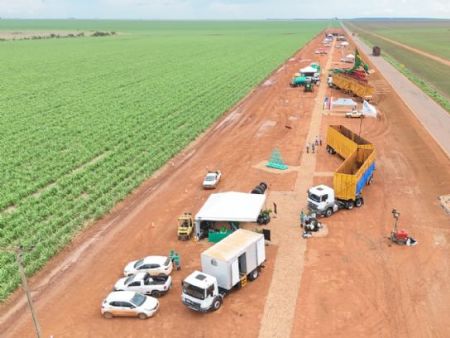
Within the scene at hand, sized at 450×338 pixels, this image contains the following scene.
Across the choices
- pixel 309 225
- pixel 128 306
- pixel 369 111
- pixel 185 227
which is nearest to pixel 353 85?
pixel 369 111

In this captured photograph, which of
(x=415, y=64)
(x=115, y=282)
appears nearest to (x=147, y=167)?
(x=115, y=282)

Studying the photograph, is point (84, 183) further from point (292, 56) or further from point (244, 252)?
point (292, 56)

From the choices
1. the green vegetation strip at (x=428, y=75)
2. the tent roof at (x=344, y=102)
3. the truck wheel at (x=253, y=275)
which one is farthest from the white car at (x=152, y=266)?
the green vegetation strip at (x=428, y=75)

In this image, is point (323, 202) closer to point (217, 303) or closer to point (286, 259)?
point (286, 259)

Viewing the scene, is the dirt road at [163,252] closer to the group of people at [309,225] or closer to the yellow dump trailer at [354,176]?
the group of people at [309,225]

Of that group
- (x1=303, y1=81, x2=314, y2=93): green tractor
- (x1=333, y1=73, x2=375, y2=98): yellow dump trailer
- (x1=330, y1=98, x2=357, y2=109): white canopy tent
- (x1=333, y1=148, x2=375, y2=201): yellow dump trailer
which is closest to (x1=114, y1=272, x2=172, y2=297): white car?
(x1=333, y1=148, x2=375, y2=201): yellow dump trailer
